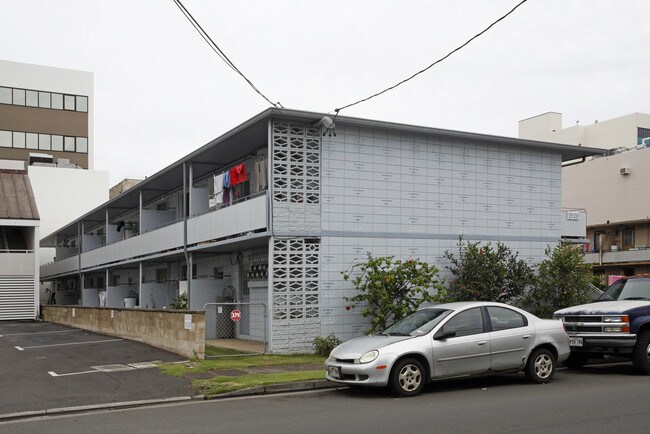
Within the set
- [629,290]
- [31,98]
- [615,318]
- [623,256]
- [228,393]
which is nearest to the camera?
[228,393]

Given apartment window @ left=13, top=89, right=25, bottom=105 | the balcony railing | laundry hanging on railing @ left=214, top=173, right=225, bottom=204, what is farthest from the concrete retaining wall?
the balcony railing

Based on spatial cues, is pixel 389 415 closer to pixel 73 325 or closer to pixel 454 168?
pixel 454 168

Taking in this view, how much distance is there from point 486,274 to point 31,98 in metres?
45.4

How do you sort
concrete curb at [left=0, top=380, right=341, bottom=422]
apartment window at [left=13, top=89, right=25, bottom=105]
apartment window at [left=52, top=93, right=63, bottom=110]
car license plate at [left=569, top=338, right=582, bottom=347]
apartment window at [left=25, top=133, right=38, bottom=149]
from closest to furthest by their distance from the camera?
1. concrete curb at [left=0, top=380, right=341, bottom=422]
2. car license plate at [left=569, top=338, right=582, bottom=347]
3. apartment window at [left=13, top=89, right=25, bottom=105]
4. apartment window at [left=25, top=133, right=38, bottom=149]
5. apartment window at [left=52, top=93, right=63, bottom=110]

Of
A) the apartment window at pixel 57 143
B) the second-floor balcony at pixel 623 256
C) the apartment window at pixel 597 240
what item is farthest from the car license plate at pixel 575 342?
the apartment window at pixel 57 143

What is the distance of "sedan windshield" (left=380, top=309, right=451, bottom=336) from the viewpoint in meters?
11.6

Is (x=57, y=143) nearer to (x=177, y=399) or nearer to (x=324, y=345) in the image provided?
(x=324, y=345)

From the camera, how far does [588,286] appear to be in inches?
805

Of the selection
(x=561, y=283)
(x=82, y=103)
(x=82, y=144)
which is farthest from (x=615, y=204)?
(x=82, y=103)

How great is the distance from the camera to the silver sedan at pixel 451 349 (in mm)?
10969

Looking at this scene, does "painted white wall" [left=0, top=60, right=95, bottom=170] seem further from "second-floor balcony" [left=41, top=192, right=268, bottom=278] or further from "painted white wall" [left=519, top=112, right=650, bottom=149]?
"painted white wall" [left=519, top=112, right=650, bottom=149]

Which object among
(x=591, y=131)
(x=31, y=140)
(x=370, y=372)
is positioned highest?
(x=591, y=131)

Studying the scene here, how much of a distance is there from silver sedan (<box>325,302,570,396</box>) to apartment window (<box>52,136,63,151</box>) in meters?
48.7

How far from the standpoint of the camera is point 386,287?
1767 centimetres
